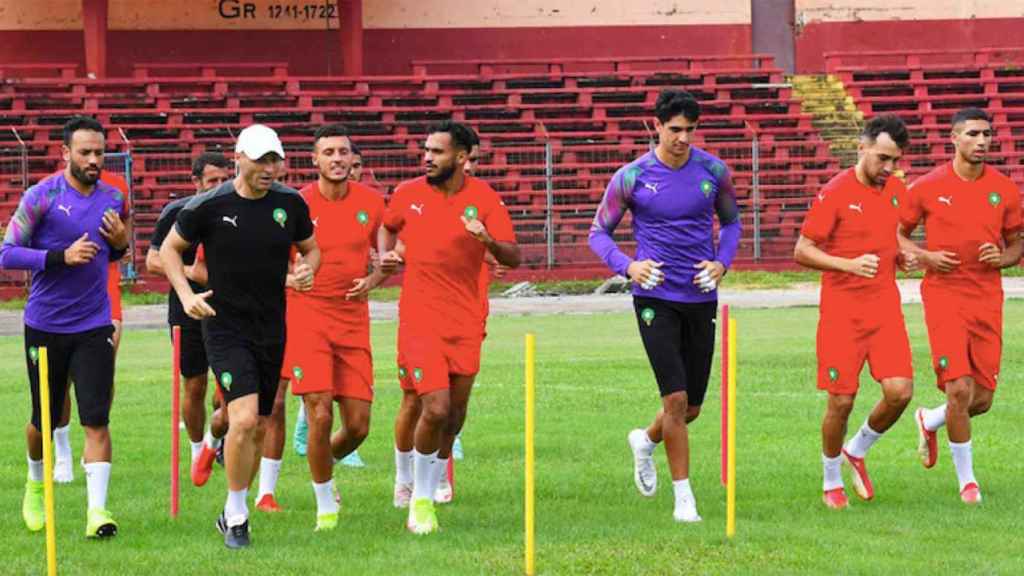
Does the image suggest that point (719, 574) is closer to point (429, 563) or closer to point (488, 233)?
point (429, 563)

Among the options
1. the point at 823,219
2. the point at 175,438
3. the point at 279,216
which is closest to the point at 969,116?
the point at 823,219

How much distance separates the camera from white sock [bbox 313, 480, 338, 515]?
1052cm

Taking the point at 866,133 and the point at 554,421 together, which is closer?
the point at 866,133

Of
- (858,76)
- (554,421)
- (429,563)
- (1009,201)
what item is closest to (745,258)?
(858,76)

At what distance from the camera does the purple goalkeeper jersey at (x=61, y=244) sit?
35.3 feet

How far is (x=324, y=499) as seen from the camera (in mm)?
10547

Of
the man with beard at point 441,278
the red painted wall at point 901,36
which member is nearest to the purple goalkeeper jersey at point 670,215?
the man with beard at point 441,278

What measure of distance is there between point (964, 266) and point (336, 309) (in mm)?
3695

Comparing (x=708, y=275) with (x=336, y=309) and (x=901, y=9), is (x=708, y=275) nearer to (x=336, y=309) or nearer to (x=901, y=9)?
(x=336, y=309)

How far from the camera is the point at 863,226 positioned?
35.9 ft

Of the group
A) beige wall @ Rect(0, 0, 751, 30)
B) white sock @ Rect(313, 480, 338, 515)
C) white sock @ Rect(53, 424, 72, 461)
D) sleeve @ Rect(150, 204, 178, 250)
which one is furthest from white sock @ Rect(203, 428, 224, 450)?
beige wall @ Rect(0, 0, 751, 30)

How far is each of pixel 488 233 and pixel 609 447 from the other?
148 inches

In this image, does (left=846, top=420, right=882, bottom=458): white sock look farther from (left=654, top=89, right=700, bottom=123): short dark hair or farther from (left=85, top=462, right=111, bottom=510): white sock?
(left=85, top=462, right=111, bottom=510): white sock

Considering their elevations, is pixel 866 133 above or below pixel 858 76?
below
